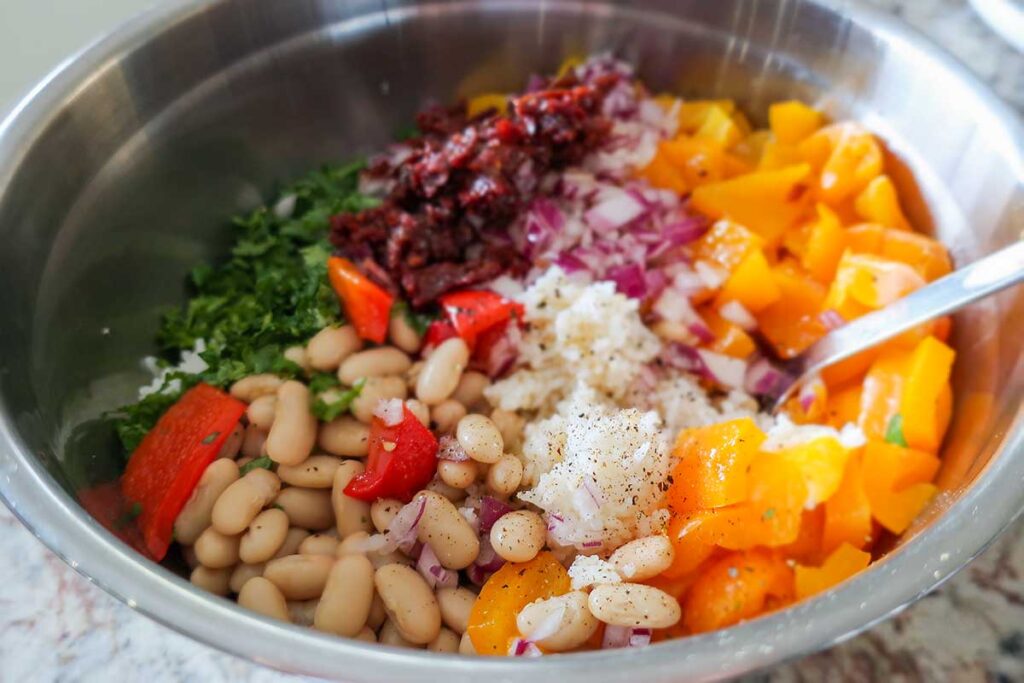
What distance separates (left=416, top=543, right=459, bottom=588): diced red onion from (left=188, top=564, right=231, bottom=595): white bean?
0.76 ft

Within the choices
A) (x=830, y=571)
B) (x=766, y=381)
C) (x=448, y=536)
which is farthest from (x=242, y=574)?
(x=766, y=381)

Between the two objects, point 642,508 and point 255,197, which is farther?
point 255,197

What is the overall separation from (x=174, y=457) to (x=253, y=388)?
143 mm

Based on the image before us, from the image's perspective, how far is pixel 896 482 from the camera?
1.13m

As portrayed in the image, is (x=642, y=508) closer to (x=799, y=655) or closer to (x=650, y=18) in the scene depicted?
(x=799, y=655)

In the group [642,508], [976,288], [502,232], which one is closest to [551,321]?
[502,232]

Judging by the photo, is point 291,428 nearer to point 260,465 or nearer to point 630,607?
point 260,465

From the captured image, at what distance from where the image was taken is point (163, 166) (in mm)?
1343

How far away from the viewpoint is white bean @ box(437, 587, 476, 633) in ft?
3.21

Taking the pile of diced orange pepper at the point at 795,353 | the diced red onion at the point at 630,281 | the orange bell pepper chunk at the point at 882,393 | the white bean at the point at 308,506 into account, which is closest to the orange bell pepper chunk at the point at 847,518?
the pile of diced orange pepper at the point at 795,353

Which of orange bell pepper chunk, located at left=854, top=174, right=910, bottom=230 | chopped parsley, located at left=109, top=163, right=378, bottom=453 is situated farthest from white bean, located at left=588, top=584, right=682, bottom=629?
orange bell pepper chunk, located at left=854, top=174, right=910, bottom=230

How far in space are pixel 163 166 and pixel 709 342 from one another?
0.91m

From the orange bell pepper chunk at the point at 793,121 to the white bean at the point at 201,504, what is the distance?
1.09 m

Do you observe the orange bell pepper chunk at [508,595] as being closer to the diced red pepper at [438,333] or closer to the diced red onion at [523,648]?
the diced red onion at [523,648]
